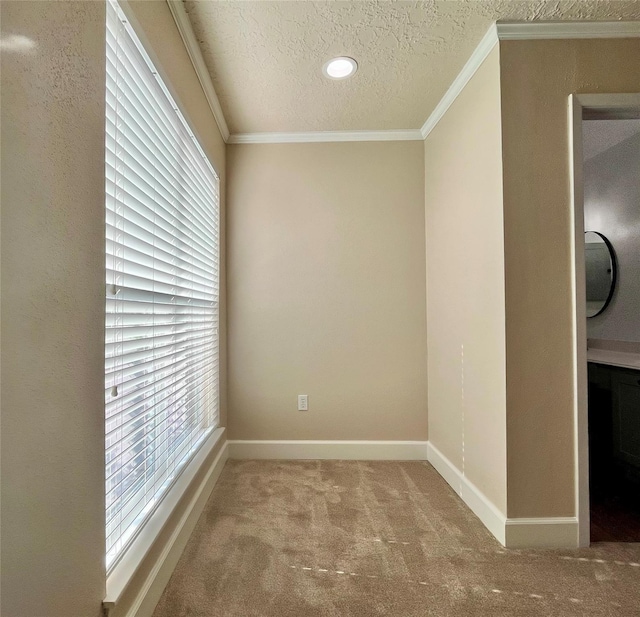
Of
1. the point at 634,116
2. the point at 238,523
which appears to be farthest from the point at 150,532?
the point at 634,116

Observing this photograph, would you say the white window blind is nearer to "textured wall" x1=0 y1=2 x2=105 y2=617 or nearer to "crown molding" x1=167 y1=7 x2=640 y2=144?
"textured wall" x1=0 y1=2 x2=105 y2=617

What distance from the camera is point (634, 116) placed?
1920 millimetres

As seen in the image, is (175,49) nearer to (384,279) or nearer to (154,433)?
(154,433)

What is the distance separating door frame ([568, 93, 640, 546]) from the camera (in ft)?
5.95

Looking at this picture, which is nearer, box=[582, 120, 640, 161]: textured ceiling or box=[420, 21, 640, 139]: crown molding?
box=[420, 21, 640, 139]: crown molding

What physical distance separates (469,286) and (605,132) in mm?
Answer: 1685

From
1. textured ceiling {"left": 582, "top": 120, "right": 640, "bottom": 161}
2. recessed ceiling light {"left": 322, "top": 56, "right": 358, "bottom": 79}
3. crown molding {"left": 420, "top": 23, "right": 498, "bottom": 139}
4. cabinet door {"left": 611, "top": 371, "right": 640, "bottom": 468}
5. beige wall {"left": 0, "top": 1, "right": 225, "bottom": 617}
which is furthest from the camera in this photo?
textured ceiling {"left": 582, "top": 120, "right": 640, "bottom": 161}

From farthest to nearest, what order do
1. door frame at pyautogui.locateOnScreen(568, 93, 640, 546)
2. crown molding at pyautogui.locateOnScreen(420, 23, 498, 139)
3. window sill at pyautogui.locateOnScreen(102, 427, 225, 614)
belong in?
1. crown molding at pyautogui.locateOnScreen(420, 23, 498, 139)
2. door frame at pyautogui.locateOnScreen(568, 93, 640, 546)
3. window sill at pyautogui.locateOnScreen(102, 427, 225, 614)

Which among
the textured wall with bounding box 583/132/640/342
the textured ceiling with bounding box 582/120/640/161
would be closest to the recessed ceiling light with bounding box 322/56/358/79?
the textured ceiling with bounding box 582/120/640/161

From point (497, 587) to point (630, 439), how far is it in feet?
4.52

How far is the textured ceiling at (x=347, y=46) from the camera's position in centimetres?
174

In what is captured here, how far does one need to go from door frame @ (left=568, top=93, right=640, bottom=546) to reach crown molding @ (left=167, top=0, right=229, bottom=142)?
176 centimetres

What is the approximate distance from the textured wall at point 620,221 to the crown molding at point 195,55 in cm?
248

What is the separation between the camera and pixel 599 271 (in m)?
3.04
